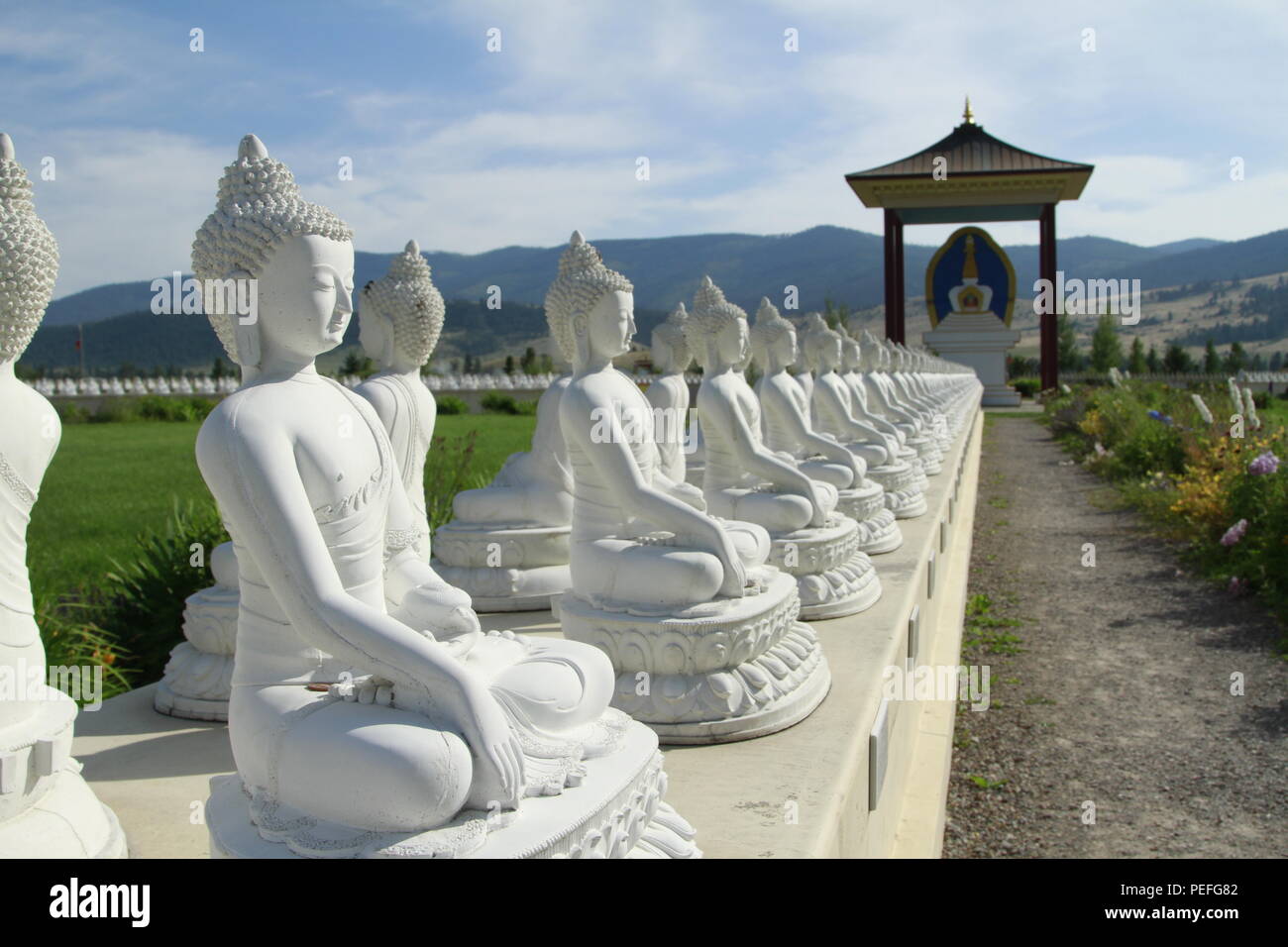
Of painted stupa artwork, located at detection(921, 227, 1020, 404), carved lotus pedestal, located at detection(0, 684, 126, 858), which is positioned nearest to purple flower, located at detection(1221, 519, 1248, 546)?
carved lotus pedestal, located at detection(0, 684, 126, 858)

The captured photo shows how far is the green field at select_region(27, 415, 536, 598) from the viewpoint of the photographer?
835 centimetres

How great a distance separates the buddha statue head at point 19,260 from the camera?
254cm

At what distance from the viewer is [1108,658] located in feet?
22.2

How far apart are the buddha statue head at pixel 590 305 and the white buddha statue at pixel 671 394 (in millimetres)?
582

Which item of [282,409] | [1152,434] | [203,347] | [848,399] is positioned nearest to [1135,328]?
[203,347]

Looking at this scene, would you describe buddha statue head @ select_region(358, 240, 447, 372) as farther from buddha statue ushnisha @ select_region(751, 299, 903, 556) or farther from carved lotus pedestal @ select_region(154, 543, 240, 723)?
buddha statue ushnisha @ select_region(751, 299, 903, 556)

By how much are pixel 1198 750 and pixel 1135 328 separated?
121646 mm

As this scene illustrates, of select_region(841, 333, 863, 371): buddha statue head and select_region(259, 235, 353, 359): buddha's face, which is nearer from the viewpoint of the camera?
select_region(259, 235, 353, 359): buddha's face

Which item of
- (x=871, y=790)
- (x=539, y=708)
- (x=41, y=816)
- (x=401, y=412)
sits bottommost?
(x=871, y=790)

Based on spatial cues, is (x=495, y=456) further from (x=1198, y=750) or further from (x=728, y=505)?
(x=1198, y=750)

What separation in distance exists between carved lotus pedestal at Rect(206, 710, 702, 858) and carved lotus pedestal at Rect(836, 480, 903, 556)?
4.15m

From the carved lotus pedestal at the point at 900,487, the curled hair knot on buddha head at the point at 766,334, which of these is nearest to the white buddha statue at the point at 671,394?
the curled hair knot on buddha head at the point at 766,334

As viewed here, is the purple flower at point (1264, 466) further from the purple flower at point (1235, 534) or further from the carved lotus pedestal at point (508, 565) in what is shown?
the carved lotus pedestal at point (508, 565)

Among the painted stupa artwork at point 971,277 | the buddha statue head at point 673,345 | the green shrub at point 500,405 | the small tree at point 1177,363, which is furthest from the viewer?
the small tree at point 1177,363
